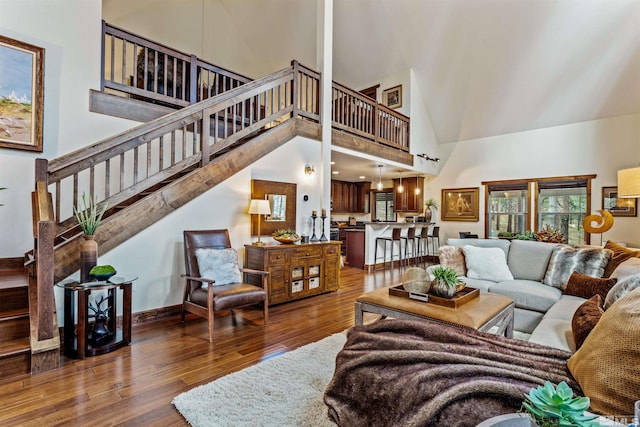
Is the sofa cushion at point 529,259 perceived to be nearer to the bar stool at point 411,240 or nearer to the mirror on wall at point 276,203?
the mirror on wall at point 276,203

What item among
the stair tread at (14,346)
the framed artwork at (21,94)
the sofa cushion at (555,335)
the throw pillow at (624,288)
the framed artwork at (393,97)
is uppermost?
the framed artwork at (393,97)

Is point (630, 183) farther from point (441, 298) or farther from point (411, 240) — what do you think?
point (411, 240)

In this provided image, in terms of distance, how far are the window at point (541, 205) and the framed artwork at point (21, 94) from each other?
8.41 m

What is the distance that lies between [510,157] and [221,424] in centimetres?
808

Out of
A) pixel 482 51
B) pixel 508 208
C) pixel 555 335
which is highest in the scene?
pixel 482 51

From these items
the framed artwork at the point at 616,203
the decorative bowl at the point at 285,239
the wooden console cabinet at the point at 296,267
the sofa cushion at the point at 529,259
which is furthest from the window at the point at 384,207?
the decorative bowl at the point at 285,239

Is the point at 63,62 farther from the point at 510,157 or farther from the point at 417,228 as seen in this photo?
the point at 510,157

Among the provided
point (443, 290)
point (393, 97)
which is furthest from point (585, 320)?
point (393, 97)

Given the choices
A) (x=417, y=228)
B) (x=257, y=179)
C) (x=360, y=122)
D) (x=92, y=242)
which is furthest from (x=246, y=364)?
(x=417, y=228)

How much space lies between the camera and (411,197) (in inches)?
348

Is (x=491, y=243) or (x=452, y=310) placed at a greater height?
(x=491, y=243)

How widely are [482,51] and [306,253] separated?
552 centimetres

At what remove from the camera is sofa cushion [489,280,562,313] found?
3.05 meters

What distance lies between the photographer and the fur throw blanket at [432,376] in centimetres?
120
